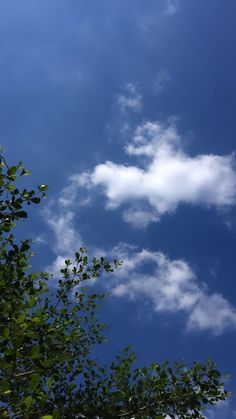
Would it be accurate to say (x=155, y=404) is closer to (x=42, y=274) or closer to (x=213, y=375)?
(x=213, y=375)

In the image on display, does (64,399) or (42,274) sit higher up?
(42,274)

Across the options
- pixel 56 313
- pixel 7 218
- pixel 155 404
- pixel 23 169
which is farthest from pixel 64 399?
pixel 23 169

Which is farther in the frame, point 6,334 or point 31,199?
A: point 31,199

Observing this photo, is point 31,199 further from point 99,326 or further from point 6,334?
point 99,326

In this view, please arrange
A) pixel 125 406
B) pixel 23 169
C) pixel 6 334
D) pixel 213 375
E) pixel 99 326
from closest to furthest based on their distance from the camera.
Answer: pixel 6 334 → pixel 23 169 → pixel 125 406 → pixel 213 375 → pixel 99 326

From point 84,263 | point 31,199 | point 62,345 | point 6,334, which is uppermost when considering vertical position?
point 84,263

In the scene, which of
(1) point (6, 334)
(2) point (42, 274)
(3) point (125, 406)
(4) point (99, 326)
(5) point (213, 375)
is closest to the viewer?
(1) point (6, 334)

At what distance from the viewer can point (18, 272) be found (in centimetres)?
827

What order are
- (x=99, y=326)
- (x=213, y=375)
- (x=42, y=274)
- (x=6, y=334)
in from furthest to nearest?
(x=99, y=326) < (x=42, y=274) < (x=213, y=375) < (x=6, y=334)

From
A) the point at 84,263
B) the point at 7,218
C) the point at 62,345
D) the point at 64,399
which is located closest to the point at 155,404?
the point at 62,345

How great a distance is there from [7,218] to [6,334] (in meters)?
3.25

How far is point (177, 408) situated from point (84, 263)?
4.26m

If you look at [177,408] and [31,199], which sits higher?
[31,199]

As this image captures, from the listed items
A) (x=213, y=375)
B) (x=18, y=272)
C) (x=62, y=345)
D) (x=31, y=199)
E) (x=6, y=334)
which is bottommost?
(x=6, y=334)
